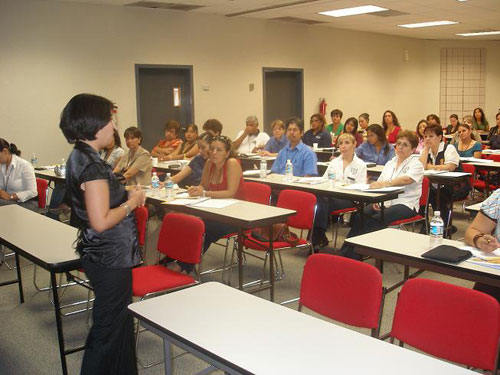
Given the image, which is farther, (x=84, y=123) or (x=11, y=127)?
(x=11, y=127)

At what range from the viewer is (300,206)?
4586 mm

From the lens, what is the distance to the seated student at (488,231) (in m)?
2.88

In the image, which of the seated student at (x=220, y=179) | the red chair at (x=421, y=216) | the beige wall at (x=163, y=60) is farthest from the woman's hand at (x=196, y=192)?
the beige wall at (x=163, y=60)

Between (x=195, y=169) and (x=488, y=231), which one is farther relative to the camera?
(x=195, y=169)

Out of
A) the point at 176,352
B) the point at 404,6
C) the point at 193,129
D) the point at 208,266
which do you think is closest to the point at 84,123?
the point at 176,352

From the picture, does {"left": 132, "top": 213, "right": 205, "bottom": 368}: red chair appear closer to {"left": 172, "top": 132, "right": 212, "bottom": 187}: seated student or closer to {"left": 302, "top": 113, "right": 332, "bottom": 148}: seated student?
{"left": 172, "top": 132, "right": 212, "bottom": 187}: seated student

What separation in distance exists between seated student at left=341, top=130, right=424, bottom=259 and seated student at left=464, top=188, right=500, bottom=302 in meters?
1.84

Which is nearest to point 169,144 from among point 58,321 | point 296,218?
point 296,218

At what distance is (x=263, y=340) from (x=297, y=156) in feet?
14.7

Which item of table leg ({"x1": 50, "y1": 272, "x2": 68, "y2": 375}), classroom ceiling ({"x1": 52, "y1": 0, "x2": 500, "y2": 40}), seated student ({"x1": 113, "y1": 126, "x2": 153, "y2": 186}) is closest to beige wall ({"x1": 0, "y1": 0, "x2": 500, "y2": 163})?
classroom ceiling ({"x1": 52, "y1": 0, "x2": 500, "y2": 40})

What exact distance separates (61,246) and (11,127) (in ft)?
17.6

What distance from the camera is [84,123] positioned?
2.36 metres

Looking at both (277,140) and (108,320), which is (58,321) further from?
(277,140)

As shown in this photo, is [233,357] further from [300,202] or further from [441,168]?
[441,168]
